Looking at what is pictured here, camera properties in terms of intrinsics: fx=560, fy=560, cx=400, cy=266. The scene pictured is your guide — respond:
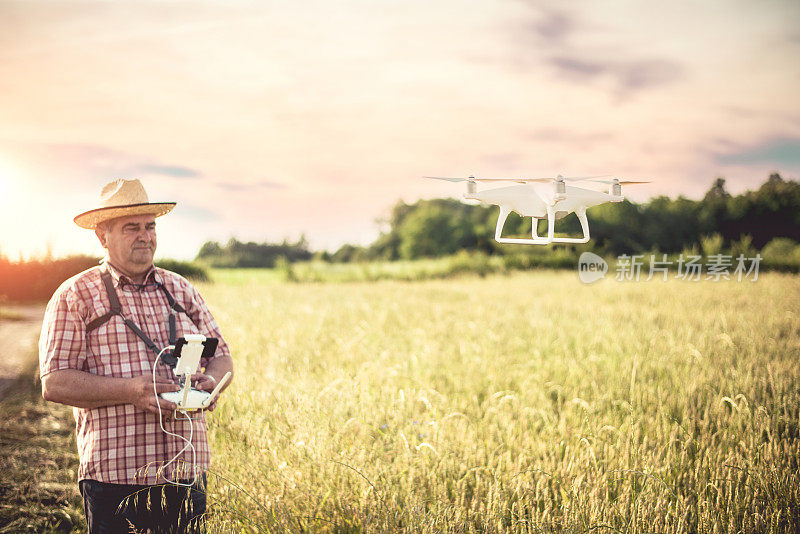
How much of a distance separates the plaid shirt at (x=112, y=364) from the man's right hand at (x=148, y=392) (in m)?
0.21

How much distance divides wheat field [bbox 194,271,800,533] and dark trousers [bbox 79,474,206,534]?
185mm

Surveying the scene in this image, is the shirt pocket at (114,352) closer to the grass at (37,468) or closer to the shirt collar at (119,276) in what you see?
the shirt collar at (119,276)

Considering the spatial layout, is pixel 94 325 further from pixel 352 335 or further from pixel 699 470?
pixel 352 335

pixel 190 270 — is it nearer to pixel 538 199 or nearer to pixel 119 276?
pixel 119 276

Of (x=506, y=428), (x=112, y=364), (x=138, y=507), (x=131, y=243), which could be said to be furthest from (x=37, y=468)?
(x=506, y=428)

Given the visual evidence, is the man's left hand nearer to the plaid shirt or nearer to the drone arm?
the plaid shirt

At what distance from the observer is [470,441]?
4.17m

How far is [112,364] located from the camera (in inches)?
110

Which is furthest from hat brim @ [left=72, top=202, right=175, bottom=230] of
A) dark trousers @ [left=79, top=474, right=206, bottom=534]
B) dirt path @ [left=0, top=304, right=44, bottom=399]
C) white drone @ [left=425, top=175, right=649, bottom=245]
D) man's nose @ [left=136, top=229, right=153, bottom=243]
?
dirt path @ [left=0, top=304, right=44, bottom=399]

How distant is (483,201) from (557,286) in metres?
17.1

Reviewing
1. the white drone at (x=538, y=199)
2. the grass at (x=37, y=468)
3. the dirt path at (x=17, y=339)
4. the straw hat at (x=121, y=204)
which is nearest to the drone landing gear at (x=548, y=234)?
the white drone at (x=538, y=199)

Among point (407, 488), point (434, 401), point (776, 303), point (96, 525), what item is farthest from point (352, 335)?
point (776, 303)

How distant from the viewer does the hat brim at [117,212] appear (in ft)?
9.34

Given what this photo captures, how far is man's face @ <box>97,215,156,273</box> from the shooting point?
2.91m
